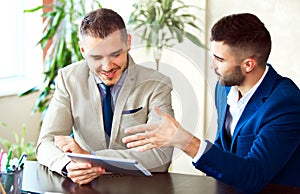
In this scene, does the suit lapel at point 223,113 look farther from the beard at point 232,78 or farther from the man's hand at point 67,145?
the man's hand at point 67,145

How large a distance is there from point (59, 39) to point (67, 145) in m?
2.08

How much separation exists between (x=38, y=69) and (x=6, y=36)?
1.05 ft

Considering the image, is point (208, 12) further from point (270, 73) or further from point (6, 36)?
point (270, 73)

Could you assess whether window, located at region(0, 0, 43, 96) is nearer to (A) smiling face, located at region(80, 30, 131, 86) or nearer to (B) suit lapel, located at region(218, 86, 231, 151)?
(A) smiling face, located at region(80, 30, 131, 86)

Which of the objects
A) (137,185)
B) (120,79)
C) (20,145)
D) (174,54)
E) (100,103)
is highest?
(174,54)

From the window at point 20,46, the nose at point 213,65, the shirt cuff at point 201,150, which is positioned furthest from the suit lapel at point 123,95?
the window at point 20,46

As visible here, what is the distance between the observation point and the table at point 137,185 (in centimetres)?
222

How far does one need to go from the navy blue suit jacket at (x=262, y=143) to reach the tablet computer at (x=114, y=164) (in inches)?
7.9

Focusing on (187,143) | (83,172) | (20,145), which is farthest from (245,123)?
(20,145)

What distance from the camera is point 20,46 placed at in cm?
472

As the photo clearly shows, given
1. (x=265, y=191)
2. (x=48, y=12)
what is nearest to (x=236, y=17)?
(x=265, y=191)

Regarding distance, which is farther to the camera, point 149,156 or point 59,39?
point 59,39

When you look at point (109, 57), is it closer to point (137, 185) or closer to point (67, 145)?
point (67, 145)

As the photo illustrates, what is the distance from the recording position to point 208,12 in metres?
4.31
